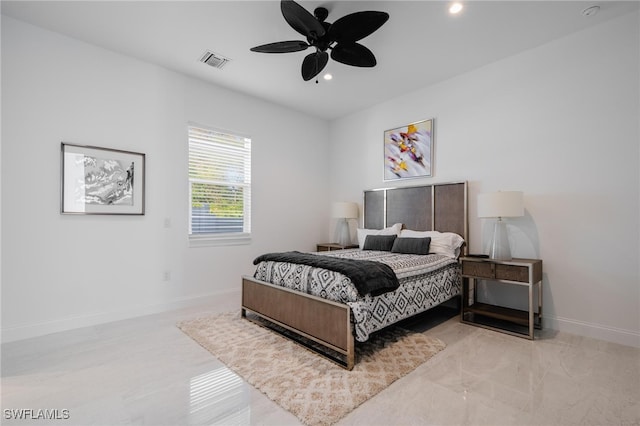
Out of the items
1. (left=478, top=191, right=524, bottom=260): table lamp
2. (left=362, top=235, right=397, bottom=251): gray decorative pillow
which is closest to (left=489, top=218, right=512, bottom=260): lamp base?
(left=478, top=191, right=524, bottom=260): table lamp

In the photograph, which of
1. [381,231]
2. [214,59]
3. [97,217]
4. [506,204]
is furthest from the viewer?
[381,231]

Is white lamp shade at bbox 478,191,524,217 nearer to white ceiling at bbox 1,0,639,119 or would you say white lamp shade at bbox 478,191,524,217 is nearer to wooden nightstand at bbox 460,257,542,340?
wooden nightstand at bbox 460,257,542,340

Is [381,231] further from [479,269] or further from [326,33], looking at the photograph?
[326,33]

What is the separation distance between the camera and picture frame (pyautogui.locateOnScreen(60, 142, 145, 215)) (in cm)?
312

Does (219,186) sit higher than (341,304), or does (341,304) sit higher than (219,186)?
(219,186)

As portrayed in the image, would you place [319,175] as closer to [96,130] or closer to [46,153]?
[96,130]

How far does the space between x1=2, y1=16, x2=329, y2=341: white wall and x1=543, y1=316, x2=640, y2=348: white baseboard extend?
3.71 metres

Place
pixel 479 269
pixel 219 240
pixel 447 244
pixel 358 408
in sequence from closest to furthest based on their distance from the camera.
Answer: pixel 358 408 < pixel 479 269 < pixel 447 244 < pixel 219 240

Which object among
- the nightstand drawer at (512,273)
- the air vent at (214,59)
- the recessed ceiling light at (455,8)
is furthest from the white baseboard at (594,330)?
the air vent at (214,59)

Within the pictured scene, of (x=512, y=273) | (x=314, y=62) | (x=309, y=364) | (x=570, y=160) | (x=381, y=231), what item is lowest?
(x=309, y=364)

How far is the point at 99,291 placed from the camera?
3.31 metres

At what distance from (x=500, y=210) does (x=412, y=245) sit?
1037 millimetres

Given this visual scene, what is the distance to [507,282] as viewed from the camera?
3006 millimetres

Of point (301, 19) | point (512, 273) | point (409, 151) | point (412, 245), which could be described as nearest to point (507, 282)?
point (512, 273)
